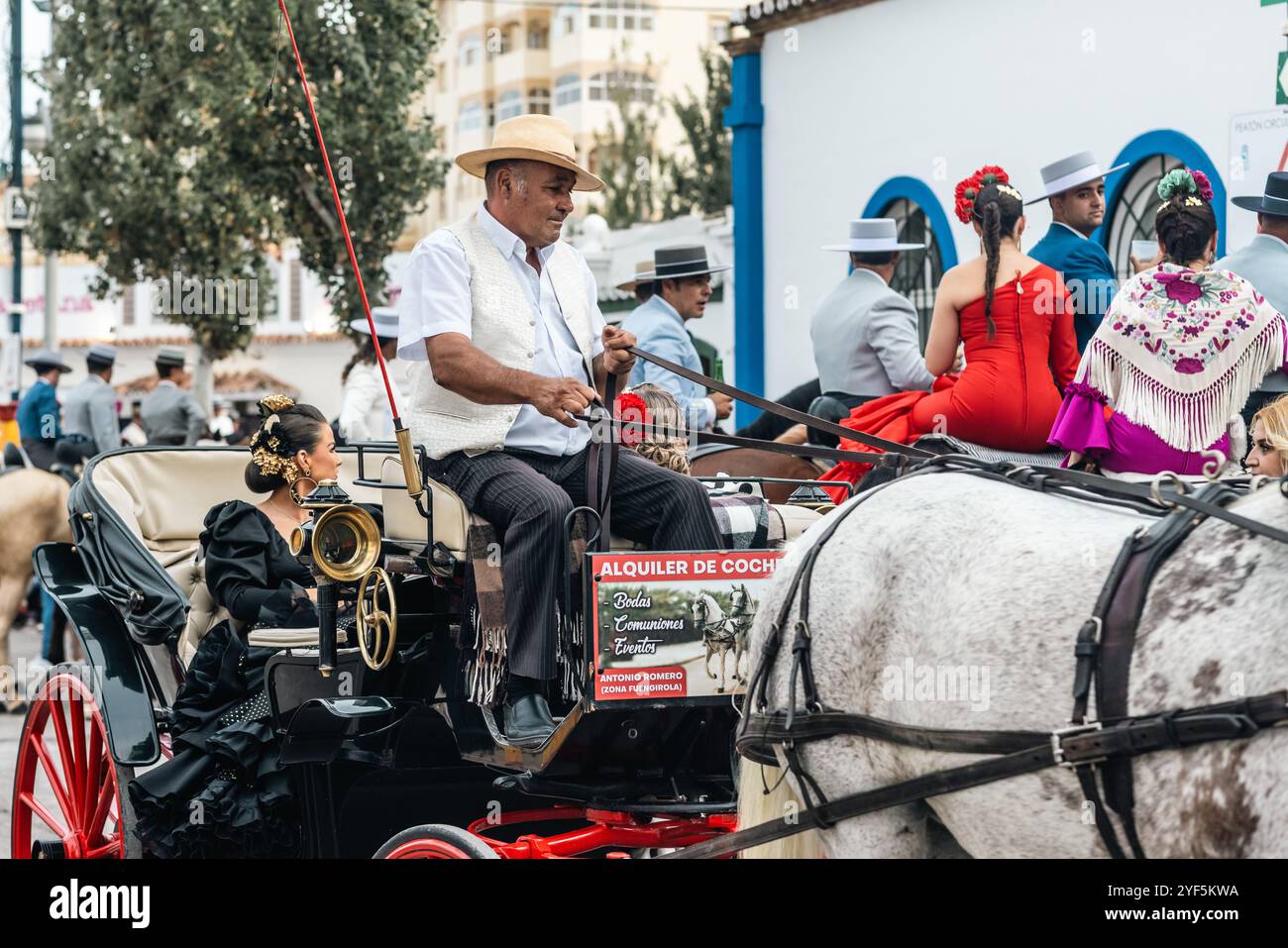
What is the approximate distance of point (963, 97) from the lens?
12.8 meters

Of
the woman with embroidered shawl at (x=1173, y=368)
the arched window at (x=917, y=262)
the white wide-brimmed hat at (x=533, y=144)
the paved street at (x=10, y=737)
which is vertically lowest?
the paved street at (x=10, y=737)

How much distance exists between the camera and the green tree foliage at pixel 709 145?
1321 inches

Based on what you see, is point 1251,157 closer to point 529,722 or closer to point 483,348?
point 483,348

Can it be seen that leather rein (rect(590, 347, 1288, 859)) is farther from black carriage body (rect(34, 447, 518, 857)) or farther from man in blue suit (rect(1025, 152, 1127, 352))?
man in blue suit (rect(1025, 152, 1127, 352))

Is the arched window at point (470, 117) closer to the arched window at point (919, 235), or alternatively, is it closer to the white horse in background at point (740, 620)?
the arched window at point (919, 235)

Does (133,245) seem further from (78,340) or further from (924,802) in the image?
(78,340)

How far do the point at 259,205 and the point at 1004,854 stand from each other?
14.6 meters

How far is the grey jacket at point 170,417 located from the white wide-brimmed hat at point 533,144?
24.3ft

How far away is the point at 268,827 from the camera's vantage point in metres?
4.95

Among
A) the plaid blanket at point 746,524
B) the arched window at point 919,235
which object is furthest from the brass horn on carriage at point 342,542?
the arched window at point 919,235

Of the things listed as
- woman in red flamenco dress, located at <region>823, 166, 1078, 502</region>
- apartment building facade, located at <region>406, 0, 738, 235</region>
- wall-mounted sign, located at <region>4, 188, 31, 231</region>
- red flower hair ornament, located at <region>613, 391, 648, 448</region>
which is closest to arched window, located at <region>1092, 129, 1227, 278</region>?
woman in red flamenco dress, located at <region>823, 166, 1078, 502</region>

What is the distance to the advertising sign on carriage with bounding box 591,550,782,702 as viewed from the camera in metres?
4.14
